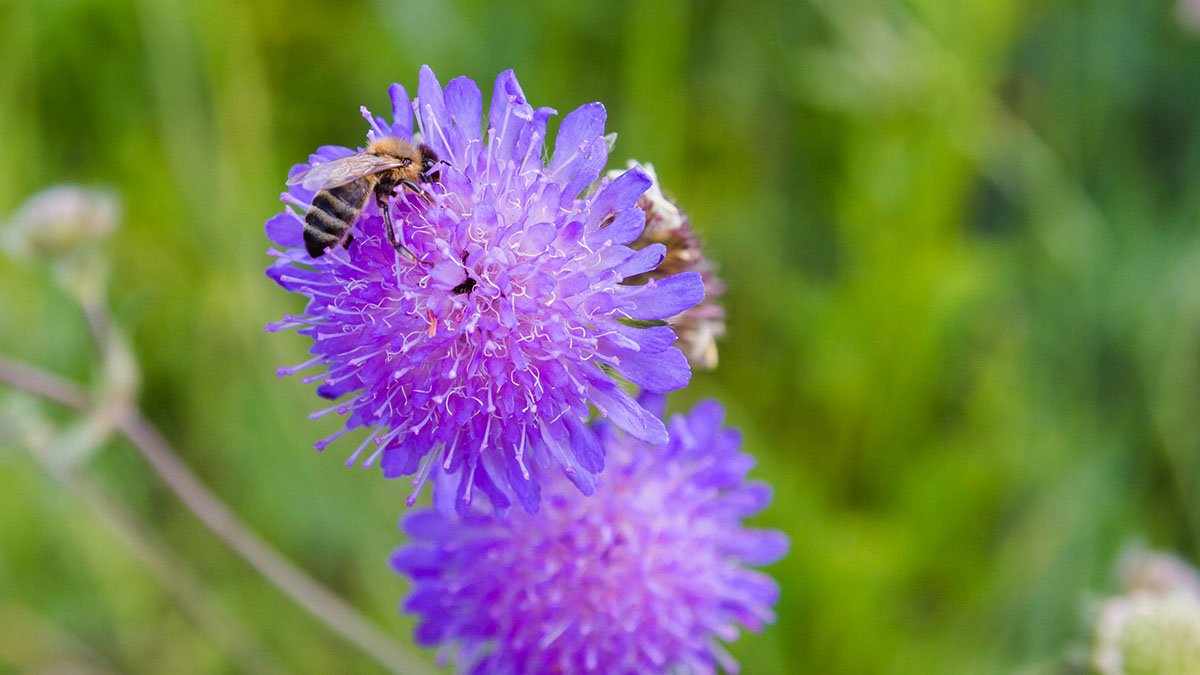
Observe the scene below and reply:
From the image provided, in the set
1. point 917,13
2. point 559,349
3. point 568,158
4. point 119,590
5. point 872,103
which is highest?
point 917,13

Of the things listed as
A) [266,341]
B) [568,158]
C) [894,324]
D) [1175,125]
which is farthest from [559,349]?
[1175,125]

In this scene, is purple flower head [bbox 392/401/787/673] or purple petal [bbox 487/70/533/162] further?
purple flower head [bbox 392/401/787/673]

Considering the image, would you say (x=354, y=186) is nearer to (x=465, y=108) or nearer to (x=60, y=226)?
(x=465, y=108)

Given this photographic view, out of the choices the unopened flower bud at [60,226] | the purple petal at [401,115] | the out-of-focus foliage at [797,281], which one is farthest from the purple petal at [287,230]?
the out-of-focus foliage at [797,281]

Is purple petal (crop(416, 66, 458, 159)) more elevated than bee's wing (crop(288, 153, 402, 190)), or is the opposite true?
purple petal (crop(416, 66, 458, 159))

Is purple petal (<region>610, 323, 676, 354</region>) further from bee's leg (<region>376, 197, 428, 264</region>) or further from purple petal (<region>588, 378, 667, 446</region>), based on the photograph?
bee's leg (<region>376, 197, 428, 264</region>)

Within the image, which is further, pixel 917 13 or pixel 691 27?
pixel 691 27

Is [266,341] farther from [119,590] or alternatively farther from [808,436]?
[808,436]

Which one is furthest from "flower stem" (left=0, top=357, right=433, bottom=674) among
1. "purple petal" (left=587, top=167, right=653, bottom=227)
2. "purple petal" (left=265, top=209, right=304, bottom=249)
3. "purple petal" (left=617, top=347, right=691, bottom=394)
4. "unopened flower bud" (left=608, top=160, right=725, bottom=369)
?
"purple petal" (left=587, top=167, right=653, bottom=227)
